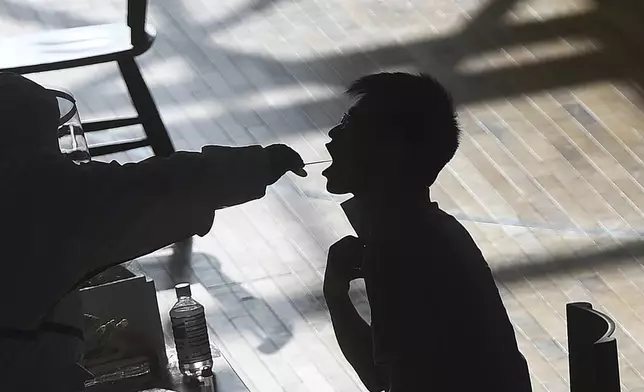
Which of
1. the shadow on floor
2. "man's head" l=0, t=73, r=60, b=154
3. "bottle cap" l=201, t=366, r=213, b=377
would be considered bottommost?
the shadow on floor

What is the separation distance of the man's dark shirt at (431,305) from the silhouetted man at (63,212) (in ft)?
0.50

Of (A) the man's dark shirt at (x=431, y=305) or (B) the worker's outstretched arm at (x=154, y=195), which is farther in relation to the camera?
(A) the man's dark shirt at (x=431, y=305)

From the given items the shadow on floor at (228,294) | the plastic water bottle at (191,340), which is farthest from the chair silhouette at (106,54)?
the plastic water bottle at (191,340)

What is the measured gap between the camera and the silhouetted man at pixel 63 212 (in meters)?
0.89

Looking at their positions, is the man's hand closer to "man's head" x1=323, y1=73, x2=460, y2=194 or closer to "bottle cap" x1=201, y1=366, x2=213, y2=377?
"man's head" x1=323, y1=73, x2=460, y2=194

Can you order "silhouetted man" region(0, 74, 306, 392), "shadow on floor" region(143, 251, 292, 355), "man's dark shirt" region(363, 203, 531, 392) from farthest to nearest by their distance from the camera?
"shadow on floor" region(143, 251, 292, 355), "man's dark shirt" region(363, 203, 531, 392), "silhouetted man" region(0, 74, 306, 392)

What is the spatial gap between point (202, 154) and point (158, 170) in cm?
4

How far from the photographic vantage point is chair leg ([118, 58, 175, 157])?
2.74 metres

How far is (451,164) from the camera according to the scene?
2.91 metres

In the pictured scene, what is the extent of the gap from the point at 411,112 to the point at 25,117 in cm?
36

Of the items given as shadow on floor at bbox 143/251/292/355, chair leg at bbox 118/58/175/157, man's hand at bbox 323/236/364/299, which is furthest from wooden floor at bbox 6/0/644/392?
man's hand at bbox 323/236/364/299

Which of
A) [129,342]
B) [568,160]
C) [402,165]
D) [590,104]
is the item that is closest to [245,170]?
[402,165]

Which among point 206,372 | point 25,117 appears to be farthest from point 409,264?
point 206,372

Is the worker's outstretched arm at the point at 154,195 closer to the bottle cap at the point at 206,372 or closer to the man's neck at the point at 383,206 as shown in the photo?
the man's neck at the point at 383,206
